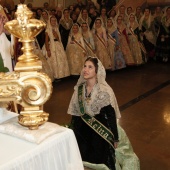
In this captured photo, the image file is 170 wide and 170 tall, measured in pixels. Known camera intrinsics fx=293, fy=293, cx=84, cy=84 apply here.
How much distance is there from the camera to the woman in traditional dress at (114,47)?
24.8ft

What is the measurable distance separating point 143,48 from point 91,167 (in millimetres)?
6009

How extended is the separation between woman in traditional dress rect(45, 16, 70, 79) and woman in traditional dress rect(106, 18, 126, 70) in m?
1.46

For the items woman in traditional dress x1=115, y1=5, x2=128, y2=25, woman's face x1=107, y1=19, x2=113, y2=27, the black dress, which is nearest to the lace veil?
the black dress

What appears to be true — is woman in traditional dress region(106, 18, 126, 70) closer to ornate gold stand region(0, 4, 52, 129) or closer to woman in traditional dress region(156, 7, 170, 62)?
woman in traditional dress region(156, 7, 170, 62)

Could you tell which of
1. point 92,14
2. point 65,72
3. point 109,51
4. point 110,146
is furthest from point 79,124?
point 92,14

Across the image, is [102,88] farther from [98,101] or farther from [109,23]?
[109,23]

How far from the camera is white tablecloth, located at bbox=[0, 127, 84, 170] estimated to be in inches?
34.4

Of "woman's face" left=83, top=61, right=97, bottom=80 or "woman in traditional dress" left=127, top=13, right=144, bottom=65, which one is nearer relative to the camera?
"woman's face" left=83, top=61, right=97, bottom=80

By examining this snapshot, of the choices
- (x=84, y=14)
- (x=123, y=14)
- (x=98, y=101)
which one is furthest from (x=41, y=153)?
(x=123, y=14)

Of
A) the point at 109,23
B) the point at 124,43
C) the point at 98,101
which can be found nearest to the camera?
the point at 98,101

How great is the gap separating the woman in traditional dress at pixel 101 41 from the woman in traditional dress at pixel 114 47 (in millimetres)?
212

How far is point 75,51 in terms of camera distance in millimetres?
6867

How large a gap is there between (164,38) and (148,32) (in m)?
0.52

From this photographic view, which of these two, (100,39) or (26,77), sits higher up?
(26,77)
